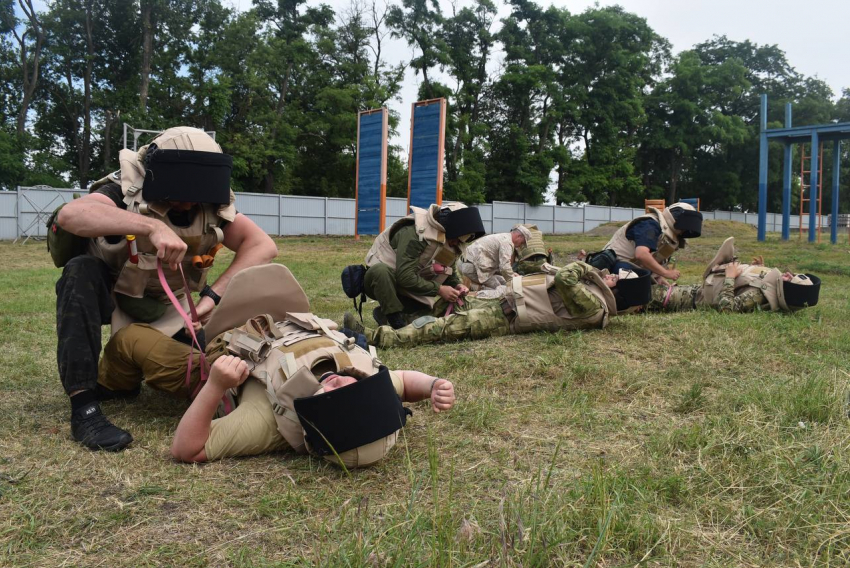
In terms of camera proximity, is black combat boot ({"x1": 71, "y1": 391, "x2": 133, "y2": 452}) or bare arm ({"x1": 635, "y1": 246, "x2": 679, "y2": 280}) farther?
bare arm ({"x1": 635, "y1": 246, "x2": 679, "y2": 280})

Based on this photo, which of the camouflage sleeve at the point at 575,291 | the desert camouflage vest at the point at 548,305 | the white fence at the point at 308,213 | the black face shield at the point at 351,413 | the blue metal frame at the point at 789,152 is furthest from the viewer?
the blue metal frame at the point at 789,152

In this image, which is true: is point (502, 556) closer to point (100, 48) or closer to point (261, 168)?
point (261, 168)

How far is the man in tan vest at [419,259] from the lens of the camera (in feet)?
19.0

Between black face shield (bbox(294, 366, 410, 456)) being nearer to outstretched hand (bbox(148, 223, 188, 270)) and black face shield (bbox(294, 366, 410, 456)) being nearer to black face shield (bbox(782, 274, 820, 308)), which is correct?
outstretched hand (bbox(148, 223, 188, 270))

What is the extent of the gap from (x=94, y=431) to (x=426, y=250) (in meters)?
3.44

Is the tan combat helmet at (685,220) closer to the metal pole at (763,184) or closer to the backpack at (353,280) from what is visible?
the backpack at (353,280)

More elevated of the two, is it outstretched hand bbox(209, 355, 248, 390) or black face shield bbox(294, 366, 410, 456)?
outstretched hand bbox(209, 355, 248, 390)

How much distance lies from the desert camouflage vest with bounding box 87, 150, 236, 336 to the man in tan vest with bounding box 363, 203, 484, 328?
7.89 feet

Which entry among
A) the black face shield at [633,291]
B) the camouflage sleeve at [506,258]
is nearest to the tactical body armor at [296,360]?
the black face shield at [633,291]

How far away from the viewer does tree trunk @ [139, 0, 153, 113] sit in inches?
1133

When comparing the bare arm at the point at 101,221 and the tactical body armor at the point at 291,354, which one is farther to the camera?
the bare arm at the point at 101,221

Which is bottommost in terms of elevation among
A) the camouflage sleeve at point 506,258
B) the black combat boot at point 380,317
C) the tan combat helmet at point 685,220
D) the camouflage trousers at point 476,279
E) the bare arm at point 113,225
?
the black combat boot at point 380,317

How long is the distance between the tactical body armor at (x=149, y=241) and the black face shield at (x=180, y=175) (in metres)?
0.08

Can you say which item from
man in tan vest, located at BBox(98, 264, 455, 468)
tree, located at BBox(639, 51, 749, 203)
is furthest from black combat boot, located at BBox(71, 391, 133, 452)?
tree, located at BBox(639, 51, 749, 203)
